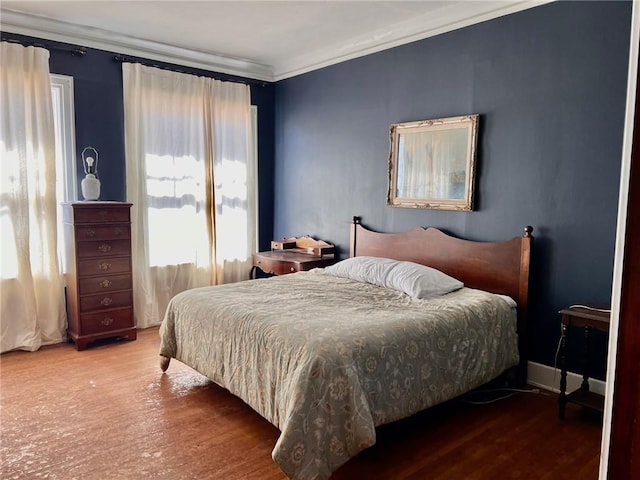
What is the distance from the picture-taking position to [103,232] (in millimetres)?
3883

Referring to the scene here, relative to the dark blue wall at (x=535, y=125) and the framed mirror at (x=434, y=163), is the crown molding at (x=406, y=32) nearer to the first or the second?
the dark blue wall at (x=535, y=125)

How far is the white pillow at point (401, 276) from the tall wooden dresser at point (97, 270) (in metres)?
1.78

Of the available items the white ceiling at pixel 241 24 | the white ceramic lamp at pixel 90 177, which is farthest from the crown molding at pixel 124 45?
the white ceramic lamp at pixel 90 177

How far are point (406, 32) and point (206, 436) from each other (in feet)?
10.9

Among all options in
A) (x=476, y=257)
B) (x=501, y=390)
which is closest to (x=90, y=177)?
(x=476, y=257)

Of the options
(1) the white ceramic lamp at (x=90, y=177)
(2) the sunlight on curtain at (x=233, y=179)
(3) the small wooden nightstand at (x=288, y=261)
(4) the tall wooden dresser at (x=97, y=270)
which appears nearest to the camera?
(4) the tall wooden dresser at (x=97, y=270)

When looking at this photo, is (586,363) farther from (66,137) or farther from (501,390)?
(66,137)

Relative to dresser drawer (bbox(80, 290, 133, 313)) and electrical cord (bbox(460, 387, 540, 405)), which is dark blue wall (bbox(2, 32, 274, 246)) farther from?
electrical cord (bbox(460, 387, 540, 405))

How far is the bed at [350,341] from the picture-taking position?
2086 mm

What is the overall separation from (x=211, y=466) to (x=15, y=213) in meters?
2.72

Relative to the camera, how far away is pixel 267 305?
2.81 metres

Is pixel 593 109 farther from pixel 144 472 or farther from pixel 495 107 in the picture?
pixel 144 472

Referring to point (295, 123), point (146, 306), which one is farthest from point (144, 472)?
point (295, 123)

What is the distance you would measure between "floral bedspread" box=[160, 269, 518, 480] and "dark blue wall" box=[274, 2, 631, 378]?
51 cm
